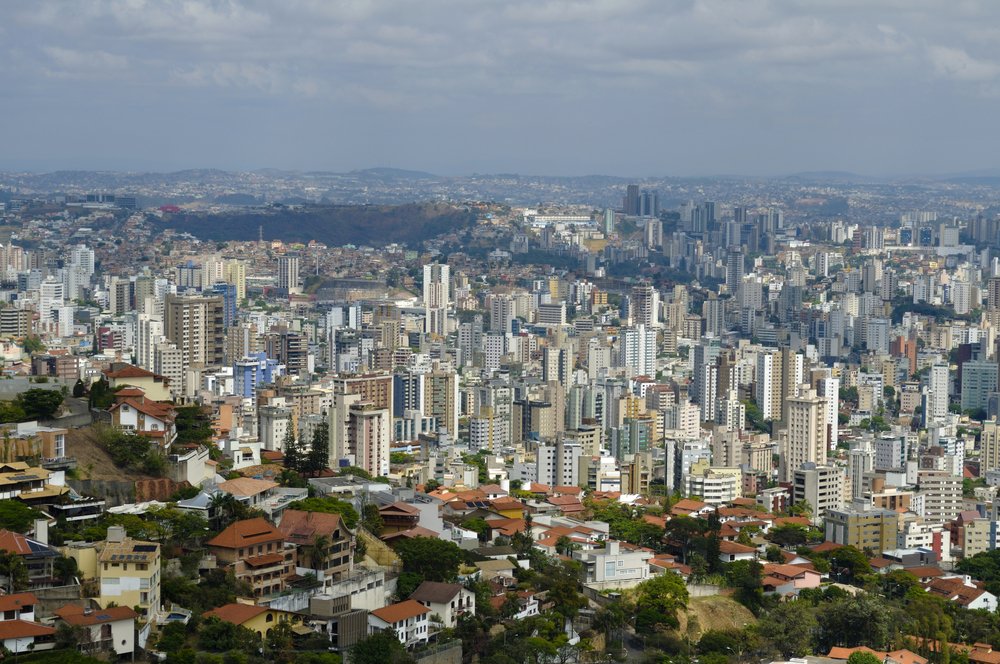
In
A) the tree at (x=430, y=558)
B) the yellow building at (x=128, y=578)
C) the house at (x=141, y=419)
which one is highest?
the house at (x=141, y=419)

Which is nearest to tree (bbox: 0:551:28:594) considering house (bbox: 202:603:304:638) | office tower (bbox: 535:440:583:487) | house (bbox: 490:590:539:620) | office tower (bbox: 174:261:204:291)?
house (bbox: 202:603:304:638)

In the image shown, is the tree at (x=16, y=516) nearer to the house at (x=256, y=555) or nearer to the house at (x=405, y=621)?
the house at (x=256, y=555)

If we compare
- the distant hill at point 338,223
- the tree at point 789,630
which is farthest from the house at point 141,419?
the distant hill at point 338,223

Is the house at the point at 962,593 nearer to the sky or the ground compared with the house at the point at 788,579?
nearer to the ground

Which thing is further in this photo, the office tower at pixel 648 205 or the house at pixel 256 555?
the office tower at pixel 648 205

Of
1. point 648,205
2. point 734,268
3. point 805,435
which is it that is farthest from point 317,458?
point 648,205

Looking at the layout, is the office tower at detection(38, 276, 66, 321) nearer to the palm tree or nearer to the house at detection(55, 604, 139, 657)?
the palm tree

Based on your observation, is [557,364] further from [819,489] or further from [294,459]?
[294,459]
